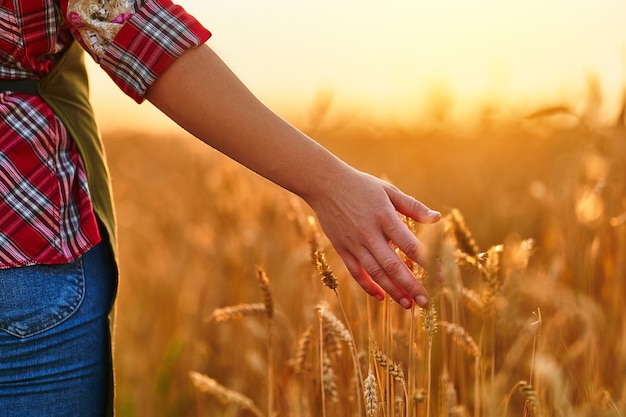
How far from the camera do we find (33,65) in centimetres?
91

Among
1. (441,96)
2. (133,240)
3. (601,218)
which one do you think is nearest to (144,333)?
(133,240)

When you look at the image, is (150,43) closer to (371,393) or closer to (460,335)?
(371,393)

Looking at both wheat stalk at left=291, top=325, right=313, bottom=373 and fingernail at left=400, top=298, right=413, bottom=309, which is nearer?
fingernail at left=400, top=298, right=413, bottom=309

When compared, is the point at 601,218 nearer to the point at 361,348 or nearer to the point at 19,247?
the point at 361,348

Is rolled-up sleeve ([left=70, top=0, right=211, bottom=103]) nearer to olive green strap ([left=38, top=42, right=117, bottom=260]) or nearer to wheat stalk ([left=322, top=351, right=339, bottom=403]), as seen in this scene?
olive green strap ([left=38, top=42, right=117, bottom=260])

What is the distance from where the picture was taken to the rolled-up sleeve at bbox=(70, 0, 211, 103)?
854 mm

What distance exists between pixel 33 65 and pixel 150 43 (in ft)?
0.49

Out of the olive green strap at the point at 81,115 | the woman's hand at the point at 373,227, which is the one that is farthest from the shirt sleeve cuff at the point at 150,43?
the woman's hand at the point at 373,227

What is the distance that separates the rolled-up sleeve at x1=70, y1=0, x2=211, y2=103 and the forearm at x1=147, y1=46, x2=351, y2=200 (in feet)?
0.04

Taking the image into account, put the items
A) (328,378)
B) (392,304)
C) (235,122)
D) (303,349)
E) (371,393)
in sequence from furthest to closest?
(303,349), (328,378), (392,304), (371,393), (235,122)

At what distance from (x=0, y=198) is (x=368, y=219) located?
390 mm

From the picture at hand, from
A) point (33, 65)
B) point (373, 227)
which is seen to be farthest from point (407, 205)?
point (33, 65)

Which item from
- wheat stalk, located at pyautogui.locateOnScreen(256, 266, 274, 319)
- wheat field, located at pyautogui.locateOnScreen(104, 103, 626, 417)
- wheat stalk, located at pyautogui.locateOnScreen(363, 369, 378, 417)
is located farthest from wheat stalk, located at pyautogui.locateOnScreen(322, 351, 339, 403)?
wheat stalk, located at pyautogui.locateOnScreen(363, 369, 378, 417)

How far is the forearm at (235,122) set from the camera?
85 centimetres
